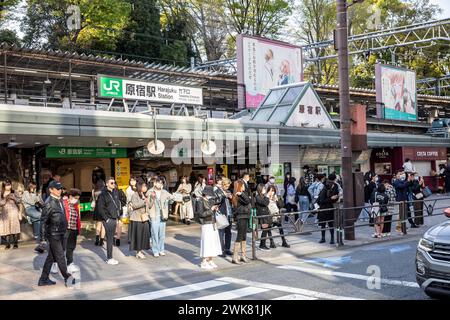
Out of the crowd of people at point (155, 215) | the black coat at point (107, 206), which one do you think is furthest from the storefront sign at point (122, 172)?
the black coat at point (107, 206)

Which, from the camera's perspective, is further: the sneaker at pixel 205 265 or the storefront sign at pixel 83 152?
the storefront sign at pixel 83 152

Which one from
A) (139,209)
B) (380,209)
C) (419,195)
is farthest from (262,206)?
(419,195)

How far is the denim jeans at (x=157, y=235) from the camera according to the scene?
1198cm

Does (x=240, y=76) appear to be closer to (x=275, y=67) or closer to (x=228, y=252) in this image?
(x=275, y=67)

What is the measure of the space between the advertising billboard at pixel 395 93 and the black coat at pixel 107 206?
78.9 feet

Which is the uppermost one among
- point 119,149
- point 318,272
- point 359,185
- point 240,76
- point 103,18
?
point 103,18

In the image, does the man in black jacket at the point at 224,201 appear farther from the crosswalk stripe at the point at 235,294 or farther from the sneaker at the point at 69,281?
the sneaker at the point at 69,281

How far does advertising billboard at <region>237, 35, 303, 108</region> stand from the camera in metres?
24.0

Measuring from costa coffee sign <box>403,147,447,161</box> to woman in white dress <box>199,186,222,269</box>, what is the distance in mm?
21126

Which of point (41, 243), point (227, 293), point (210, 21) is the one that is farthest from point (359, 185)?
point (210, 21)

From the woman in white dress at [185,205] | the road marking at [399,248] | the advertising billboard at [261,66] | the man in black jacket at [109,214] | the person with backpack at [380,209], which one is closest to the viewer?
the man in black jacket at [109,214]

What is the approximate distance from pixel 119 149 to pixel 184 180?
8.45 ft

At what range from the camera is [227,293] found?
838 cm
